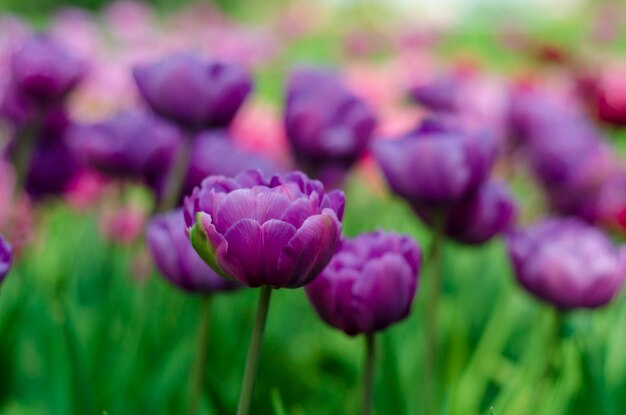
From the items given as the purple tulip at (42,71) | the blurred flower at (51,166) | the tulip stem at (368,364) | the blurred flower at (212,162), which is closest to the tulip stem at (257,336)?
the tulip stem at (368,364)

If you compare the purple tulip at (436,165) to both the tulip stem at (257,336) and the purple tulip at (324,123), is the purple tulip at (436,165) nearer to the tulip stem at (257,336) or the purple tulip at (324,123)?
the purple tulip at (324,123)

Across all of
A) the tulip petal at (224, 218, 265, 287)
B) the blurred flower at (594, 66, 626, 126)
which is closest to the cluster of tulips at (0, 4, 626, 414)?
the tulip petal at (224, 218, 265, 287)

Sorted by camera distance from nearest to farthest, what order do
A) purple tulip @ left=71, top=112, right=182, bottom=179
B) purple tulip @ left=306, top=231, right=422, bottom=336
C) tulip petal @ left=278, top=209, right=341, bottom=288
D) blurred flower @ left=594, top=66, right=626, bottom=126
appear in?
tulip petal @ left=278, top=209, right=341, bottom=288 → purple tulip @ left=306, top=231, right=422, bottom=336 → purple tulip @ left=71, top=112, right=182, bottom=179 → blurred flower @ left=594, top=66, right=626, bottom=126

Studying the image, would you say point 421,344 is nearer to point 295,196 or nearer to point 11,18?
point 295,196

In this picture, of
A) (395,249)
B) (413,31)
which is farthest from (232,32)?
(395,249)

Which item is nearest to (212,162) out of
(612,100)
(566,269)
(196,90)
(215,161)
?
(215,161)

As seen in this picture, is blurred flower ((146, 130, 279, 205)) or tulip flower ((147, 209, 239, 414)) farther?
blurred flower ((146, 130, 279, 205))

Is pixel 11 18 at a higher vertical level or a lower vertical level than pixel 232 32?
higher

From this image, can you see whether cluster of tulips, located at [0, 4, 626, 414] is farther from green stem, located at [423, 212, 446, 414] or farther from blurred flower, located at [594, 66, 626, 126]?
blurred flower, located at [594, 66, 626, 126]
